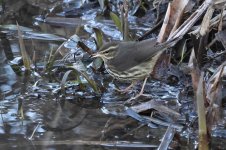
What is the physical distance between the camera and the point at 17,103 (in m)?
6.38

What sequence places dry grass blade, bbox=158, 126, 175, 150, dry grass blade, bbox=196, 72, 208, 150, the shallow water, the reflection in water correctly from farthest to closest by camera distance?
the reflection in water
the shallow water
dry grass blade, bbox=158, 126, 175, 150
dry grass blade, bbox=196, 72, 208, 150

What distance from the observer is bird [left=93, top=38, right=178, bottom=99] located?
6.49 meters

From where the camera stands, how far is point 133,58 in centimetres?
656

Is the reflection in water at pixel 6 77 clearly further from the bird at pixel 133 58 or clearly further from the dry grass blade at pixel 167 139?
the dry grass blade at pixel 167 139

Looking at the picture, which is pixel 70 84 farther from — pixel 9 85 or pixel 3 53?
pixel 3 53

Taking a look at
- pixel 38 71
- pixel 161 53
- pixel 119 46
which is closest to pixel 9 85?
pixel 38 71

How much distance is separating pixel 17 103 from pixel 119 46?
126cm

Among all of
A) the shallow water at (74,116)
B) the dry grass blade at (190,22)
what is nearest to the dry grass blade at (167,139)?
the shallow water at (74,116)

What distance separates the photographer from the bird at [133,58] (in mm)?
6488

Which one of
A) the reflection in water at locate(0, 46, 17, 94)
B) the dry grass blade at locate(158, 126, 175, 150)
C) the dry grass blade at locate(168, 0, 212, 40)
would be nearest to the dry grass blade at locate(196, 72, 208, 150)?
the dry grass blade at locate(158, 126, 175, 150)

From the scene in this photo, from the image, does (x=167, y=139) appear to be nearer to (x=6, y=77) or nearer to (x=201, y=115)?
(x=201, y=115)

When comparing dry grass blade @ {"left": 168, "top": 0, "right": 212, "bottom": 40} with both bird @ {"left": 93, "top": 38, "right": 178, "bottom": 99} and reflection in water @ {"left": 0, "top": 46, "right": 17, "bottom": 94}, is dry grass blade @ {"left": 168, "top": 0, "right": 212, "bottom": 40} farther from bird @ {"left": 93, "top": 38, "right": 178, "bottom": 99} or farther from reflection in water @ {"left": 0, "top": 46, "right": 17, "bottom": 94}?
reflection in water @ {"left": 0, "top": 46, "right": 17, "bottom": 94}

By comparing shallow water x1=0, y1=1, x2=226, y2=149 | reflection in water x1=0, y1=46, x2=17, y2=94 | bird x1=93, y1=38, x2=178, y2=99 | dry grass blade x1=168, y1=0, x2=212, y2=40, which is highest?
dry grass blade x1=168, y1=0, x2=212, y2=40

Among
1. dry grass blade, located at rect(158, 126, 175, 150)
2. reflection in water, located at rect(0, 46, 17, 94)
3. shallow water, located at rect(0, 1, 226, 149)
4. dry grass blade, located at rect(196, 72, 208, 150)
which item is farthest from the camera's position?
reflection in water, located at rect(0, 46, 17, 94)
